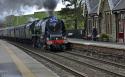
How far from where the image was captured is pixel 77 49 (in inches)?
1396

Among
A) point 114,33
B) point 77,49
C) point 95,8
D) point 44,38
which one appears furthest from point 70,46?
point 95,8

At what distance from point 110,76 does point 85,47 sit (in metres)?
17.4

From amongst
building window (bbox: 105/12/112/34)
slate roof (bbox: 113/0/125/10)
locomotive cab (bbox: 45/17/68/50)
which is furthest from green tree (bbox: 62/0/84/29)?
locomotive cab (bbox: 45/17/68/50)

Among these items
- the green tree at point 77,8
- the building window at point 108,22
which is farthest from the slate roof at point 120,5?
the green tree at point 77,8

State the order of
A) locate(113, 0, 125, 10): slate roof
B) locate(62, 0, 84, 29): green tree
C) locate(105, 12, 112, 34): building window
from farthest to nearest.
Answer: locate(62, 0, 84, 29): green tree < locate(105, 12, 112, 34): building window < locate(113, 0, 125, 10): slate roof

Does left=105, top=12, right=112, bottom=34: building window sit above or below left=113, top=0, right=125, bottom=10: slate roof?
below

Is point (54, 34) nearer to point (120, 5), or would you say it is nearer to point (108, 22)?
point (120, 5)

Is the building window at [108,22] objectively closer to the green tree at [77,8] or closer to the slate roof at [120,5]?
the slate roof at [120,5]

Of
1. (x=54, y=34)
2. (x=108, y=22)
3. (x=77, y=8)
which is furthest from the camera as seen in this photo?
(x=77, y=8)

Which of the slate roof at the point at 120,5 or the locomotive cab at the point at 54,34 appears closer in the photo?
the locomotive cab at the point at 54,34

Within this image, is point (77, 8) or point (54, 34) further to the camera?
point (77, 8)

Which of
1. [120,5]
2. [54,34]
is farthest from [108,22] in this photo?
[54,34]

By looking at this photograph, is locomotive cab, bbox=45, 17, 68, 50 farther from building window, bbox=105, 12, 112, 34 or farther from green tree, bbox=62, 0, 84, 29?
green tree, bbox=62, 0, 84, 29

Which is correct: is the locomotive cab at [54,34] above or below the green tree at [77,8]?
below
